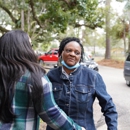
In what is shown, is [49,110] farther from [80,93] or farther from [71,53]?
[71,53]

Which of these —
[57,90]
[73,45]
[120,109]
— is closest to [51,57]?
[120,109]

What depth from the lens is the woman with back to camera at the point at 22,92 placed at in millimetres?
1342

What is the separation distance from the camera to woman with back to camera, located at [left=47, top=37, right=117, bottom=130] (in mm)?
1737

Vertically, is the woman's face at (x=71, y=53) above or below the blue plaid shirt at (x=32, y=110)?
above

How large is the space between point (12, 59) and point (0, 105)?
0.32 meters

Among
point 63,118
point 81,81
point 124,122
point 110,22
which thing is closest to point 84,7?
point 124,122

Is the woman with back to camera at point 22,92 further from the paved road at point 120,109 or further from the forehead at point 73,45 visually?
the paved road at point 120,109

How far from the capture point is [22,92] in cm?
135

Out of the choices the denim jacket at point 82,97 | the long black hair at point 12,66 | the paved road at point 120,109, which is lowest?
the paved road at point 120,109

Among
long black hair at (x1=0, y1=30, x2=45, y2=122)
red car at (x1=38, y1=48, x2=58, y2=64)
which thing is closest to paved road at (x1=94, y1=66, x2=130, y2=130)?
long black hair at (x1=0, y1=30, x2=45, y2=122)

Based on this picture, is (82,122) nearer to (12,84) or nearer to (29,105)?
(29,105)

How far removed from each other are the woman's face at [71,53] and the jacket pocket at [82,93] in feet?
0.85

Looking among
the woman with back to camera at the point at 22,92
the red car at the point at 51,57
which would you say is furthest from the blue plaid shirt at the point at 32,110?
the red car at the point at 51,57

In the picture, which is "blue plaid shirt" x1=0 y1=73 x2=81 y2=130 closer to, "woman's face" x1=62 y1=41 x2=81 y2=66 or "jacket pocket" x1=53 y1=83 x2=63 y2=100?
"jacket pocket" x1=53 y1=83 x2=63 y2=100
